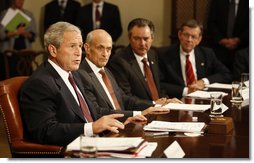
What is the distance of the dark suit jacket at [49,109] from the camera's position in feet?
8.68

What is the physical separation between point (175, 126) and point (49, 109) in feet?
2.10

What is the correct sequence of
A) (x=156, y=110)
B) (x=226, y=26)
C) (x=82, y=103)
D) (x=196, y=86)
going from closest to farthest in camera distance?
(x=82, y=103)
(x=156, y=110)
(x=226, y=26)
(x=196, y=86)

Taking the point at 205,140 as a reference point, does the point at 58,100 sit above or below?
above

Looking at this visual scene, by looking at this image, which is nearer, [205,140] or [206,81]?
[205,140]

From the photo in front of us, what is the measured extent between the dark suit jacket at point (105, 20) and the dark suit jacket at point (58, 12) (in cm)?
4

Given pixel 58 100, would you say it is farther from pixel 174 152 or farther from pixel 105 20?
pixel 105 20

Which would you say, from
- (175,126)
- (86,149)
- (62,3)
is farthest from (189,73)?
(86,149)

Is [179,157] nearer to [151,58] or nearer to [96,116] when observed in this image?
[96,116]

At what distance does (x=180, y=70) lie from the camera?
4500 millimetres

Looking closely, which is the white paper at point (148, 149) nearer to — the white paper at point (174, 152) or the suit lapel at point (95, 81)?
the white paper at point (174, 152)

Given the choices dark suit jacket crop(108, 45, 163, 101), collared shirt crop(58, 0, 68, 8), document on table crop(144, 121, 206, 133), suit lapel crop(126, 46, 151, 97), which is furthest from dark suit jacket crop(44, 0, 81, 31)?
document on table crop(144, 121, 206, 133)

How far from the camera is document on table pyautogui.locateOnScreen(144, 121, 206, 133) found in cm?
264

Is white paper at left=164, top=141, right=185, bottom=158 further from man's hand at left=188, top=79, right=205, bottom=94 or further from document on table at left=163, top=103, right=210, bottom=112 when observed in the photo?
man's hand at left=188, top=79, right=205, bottom=94

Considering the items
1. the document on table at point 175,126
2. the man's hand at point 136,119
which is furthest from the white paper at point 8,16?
the document on table at point 175,126
